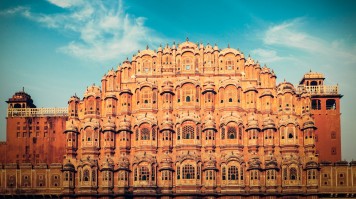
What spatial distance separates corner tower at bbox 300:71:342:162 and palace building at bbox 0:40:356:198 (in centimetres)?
15

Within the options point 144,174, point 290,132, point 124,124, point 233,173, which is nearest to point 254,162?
point 233,173

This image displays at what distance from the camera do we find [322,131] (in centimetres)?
7319

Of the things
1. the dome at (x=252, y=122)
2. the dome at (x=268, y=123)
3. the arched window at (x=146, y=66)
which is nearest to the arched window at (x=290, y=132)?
the dome at (x=268, y=123)

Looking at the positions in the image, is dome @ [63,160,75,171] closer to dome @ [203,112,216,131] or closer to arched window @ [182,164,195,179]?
arched window @ [182,164,195,179]

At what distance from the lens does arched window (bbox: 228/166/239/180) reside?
66062 millimetres

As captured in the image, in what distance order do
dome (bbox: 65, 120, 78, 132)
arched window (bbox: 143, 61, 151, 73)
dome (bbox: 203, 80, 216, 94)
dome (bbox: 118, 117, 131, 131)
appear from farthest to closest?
1. arched window (bbox: 143, 61, 151, 73)
2. dome (bbox: 65, 120, 78, 132)
3. dome (bbox: 203, 80, 216, 94)
4. dome (bbox: 118, 117, 131, 131)

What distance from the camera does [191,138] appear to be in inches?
2653

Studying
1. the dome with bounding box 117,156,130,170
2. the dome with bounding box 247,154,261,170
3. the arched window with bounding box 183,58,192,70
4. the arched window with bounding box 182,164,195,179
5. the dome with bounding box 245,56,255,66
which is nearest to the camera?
the dome with bounding box 247,154,261,170

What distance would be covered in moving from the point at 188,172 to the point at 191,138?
449 cm

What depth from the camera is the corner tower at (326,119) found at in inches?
2854

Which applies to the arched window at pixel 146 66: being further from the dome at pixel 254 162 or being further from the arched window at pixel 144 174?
the dome at pixel 254 162

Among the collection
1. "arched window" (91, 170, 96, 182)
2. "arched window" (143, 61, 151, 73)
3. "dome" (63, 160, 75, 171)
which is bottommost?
"arched window" (91, 170, 96, 182)

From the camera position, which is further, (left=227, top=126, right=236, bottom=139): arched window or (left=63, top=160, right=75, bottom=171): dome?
(left=227, top=126, right=236, bottom=139): arched window

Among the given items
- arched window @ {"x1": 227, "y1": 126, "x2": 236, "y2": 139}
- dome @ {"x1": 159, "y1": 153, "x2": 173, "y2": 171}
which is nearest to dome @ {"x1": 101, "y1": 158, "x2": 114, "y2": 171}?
dome @ {"x1": 159, "y1": 153, "x2": 173, "y2": 171}
